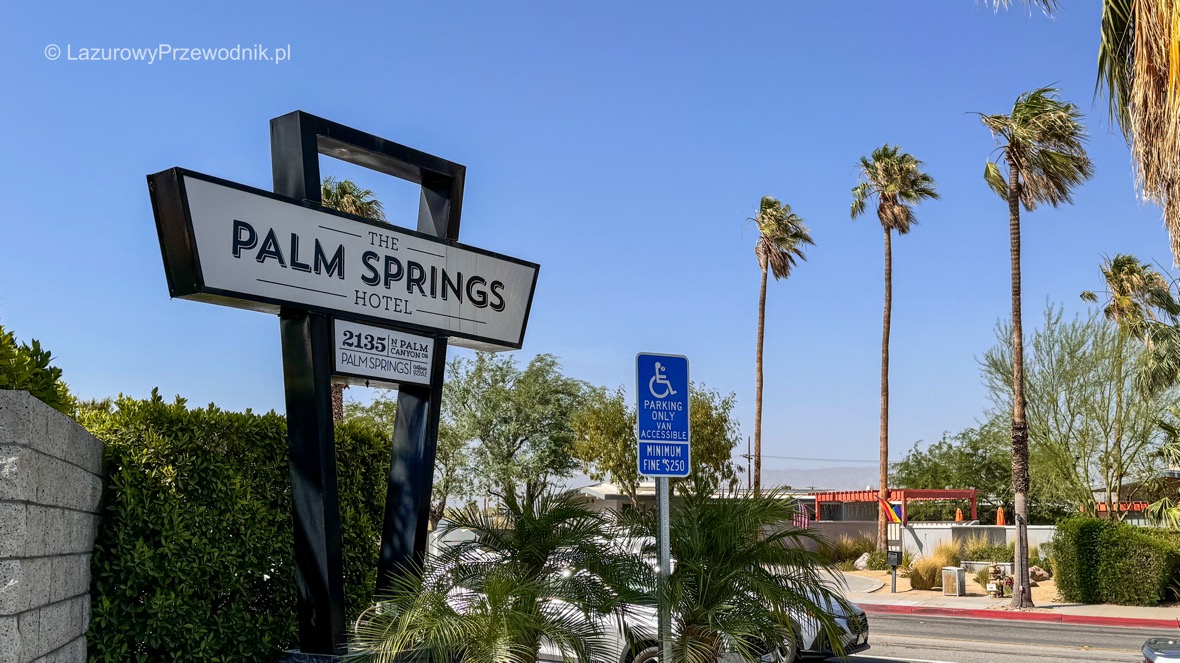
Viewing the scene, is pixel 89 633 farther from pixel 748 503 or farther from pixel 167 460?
pixel 748 503

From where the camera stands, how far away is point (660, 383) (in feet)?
24.0

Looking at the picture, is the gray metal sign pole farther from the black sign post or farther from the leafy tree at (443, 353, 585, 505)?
the leafy tree at (443, 353, 585, 505)

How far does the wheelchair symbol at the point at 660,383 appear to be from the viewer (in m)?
7.25

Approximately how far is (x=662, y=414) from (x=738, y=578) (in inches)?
56.8

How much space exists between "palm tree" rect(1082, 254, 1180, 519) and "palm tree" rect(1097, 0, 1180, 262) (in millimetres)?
23037

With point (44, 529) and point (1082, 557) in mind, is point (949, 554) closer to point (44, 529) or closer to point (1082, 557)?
point (1082, 557)

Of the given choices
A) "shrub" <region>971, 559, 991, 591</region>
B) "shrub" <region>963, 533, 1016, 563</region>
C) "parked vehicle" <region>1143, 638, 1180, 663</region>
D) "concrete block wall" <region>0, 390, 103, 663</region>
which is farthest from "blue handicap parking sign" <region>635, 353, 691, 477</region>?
"shrub" <region>963, 533, 1016, 563</region>

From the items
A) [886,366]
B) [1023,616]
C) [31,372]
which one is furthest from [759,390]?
[31,372]

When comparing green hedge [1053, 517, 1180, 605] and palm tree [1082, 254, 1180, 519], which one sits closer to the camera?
green hedge [1053, 517, 1180, 605]

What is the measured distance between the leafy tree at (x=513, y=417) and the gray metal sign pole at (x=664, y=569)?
31.5m

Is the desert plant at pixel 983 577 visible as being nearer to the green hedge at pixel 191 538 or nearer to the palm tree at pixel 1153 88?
the palm tree at pixel 1153 88

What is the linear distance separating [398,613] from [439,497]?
3350 centimetres

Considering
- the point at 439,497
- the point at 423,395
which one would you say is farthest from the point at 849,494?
the point at 423,395

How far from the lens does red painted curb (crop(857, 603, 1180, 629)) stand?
19172mm
